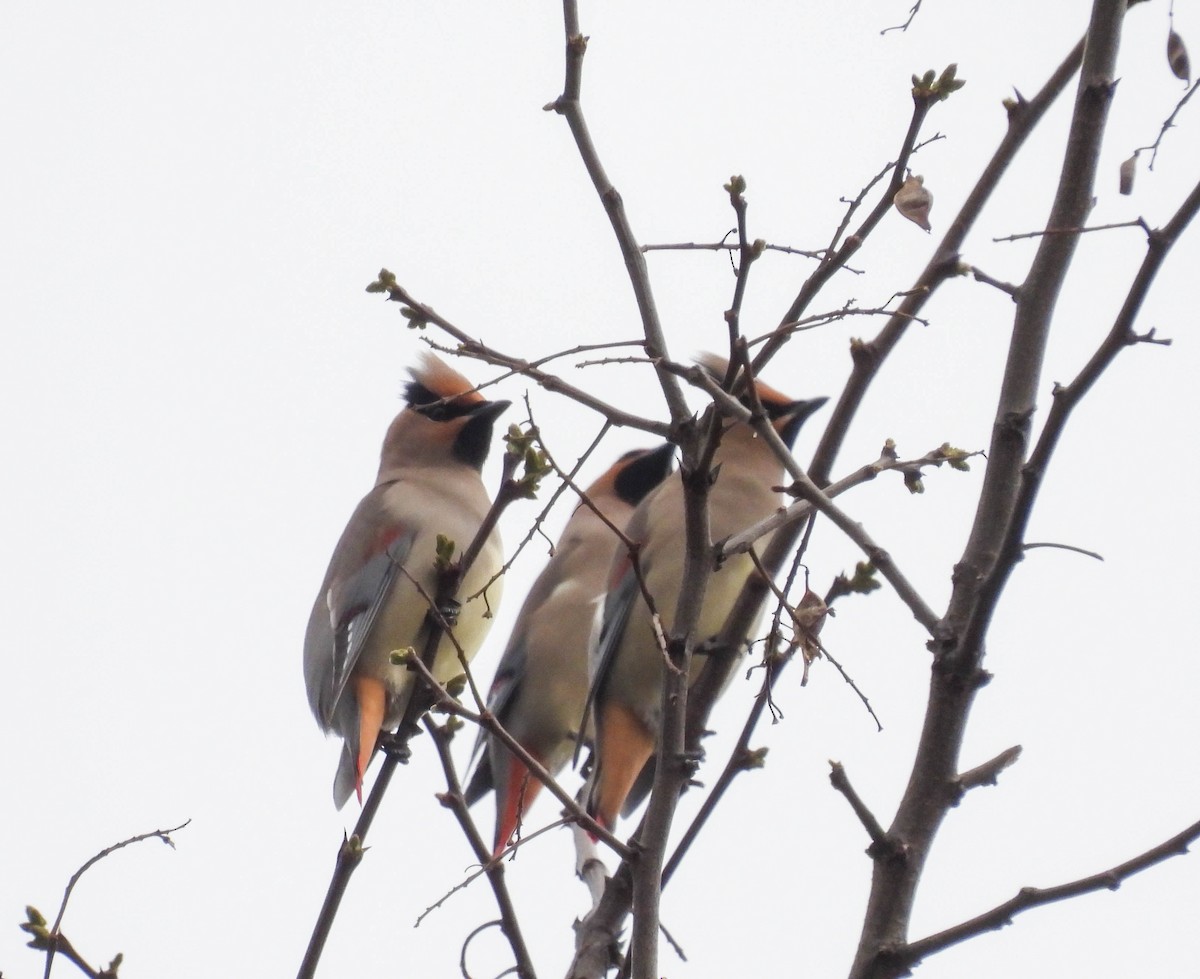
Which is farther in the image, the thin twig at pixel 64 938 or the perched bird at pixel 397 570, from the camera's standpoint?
the perched bird at pixel 397 570

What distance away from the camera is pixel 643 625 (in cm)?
425

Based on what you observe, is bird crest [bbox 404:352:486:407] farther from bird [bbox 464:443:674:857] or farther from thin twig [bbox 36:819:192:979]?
thin twig [bbox 36:819:192:979]

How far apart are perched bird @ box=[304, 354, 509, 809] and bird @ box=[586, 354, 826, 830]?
1.06ft

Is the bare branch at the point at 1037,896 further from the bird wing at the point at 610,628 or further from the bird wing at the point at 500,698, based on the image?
the bird wing at the point at 500,698

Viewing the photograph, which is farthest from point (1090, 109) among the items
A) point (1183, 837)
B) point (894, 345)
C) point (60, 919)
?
point (60, 919)

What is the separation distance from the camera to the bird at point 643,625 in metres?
4.10

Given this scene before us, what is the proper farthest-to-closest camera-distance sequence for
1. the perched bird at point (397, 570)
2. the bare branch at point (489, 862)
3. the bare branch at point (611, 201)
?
the perched bird at point (397, 570) < the bare branch at point (489, 862) < the bare branch at point (611, 201)

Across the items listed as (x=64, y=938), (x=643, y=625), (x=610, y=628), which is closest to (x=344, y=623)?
(x=610, y=628)

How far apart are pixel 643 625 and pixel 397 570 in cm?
89

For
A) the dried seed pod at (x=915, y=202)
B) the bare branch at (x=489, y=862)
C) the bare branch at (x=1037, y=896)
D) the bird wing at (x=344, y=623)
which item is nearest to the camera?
the bare branch at (x=1037, y=896)

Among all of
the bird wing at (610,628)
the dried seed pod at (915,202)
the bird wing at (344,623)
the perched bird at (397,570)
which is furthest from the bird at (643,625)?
the dried seed pod at (915,202)

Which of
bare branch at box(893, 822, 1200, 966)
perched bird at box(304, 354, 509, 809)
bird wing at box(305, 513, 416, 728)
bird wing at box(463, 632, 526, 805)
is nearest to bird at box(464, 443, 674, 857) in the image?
bird wing at box(463, 632, 526, 805)

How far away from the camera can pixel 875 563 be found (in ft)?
6.10

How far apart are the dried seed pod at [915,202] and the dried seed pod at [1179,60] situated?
14.4 inches
